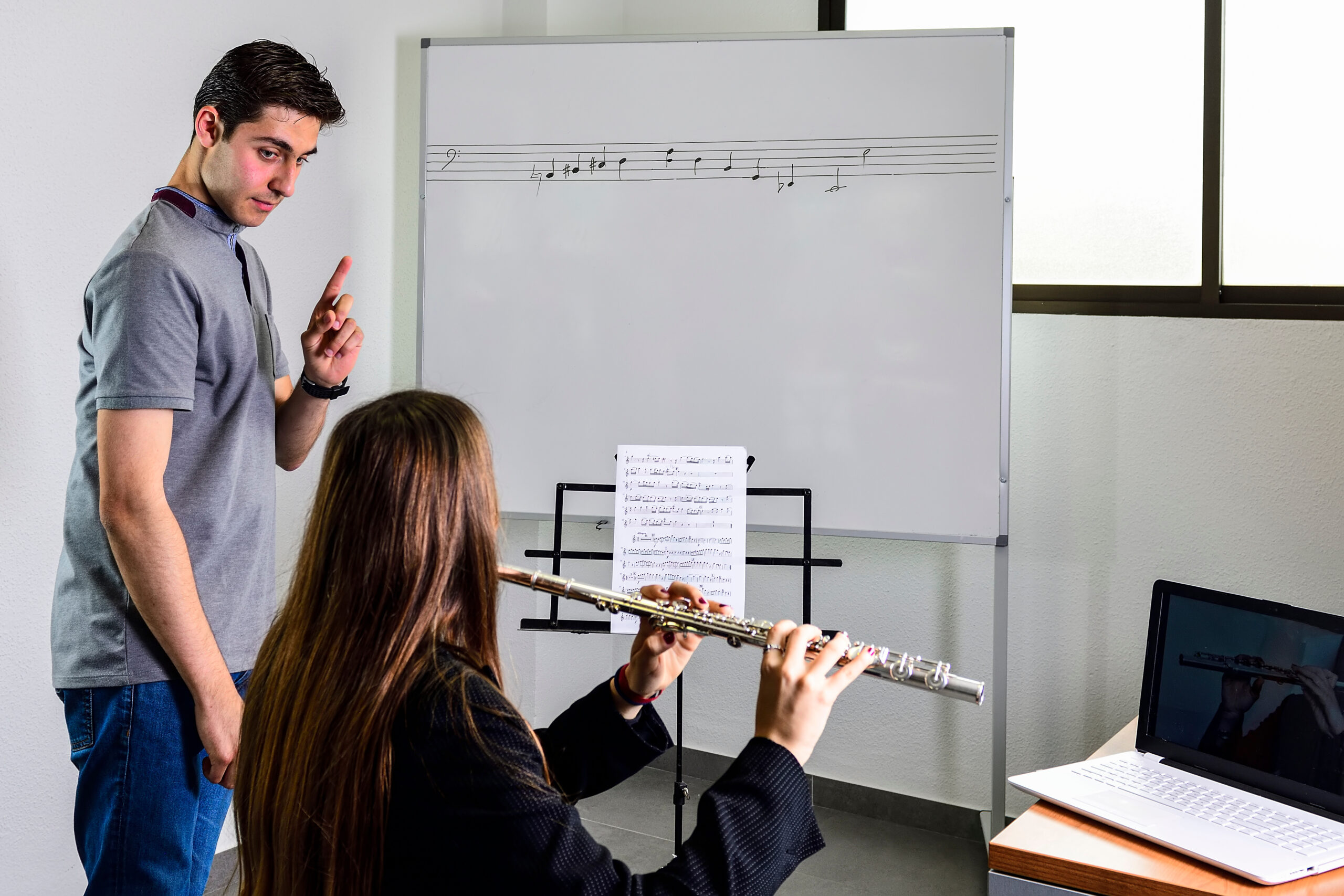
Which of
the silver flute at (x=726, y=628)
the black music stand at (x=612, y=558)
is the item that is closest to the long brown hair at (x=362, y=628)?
the silver flute at (x=726, y=628)

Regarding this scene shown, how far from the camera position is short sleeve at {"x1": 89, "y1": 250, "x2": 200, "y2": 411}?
1.25 metres

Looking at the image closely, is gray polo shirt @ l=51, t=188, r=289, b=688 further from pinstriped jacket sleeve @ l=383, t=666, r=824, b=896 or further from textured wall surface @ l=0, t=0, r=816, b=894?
textured wall surface @ l=0, t=0, r=816, b=894

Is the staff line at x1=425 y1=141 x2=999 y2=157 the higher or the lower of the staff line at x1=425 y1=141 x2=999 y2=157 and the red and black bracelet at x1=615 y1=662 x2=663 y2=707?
the higher

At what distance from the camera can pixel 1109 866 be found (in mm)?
1143

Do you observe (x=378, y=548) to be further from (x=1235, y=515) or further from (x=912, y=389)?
(x=1235, y=515)

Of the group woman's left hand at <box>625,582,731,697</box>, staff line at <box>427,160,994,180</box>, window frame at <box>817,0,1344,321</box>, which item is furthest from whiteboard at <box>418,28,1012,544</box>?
woman's left hand at <box>625,582,731,697</box>

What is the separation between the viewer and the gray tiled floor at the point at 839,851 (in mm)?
2562

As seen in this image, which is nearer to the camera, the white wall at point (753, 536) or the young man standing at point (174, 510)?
the young man standing at point (174, 510)

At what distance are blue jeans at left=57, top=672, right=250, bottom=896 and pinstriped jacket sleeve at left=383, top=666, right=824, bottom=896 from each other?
0.55 m

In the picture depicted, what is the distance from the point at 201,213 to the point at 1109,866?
4.45 ft

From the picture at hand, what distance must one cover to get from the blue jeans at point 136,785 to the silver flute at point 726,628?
50 centimetres

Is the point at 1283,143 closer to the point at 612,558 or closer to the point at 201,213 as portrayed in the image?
the point at 612,558

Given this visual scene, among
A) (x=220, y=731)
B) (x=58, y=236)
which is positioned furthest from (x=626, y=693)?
(x=58, y=236)

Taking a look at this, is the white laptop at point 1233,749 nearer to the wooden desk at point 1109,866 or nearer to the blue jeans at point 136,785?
the wooden desk at point 1109,866
